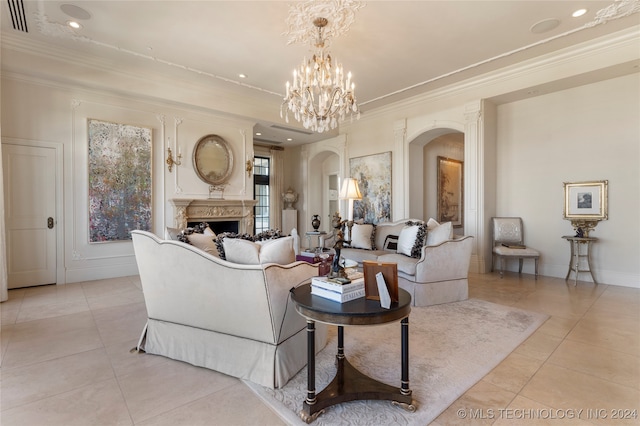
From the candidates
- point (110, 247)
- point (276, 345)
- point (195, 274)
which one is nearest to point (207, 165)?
point (110, 247)

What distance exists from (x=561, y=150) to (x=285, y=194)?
21.3 ft

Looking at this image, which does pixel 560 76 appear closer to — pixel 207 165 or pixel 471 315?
pixel 471 315

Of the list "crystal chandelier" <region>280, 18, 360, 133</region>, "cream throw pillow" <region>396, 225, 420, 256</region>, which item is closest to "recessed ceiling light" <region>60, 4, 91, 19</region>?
"crystal chandelier" <region>280, 18, 360, 133</region>

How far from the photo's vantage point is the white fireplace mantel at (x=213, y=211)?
5734 millimetres

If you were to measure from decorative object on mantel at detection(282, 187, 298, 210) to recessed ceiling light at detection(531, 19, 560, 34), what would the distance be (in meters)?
6.49

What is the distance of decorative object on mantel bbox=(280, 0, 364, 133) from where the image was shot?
3.33 m

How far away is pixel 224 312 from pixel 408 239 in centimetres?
291

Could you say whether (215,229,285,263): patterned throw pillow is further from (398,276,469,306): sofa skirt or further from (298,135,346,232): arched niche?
(298,135,346,232): arched niche

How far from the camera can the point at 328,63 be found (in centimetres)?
360

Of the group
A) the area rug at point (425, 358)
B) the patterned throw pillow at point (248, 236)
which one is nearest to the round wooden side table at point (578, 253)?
the area rug at point (425, 358)

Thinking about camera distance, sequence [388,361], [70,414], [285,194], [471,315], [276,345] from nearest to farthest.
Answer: [70,414] → [276,345] → [388,361] → [471,315] → [285,194]

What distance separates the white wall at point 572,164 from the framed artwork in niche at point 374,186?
2.18 m

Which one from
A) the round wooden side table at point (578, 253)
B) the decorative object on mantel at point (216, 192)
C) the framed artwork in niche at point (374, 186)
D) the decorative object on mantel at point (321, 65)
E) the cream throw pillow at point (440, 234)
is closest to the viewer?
the decorative object on mantel at point (321, 65)

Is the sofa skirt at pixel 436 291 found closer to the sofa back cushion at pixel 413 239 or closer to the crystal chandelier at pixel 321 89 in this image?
the sofa back cushion at pixel 413 239
